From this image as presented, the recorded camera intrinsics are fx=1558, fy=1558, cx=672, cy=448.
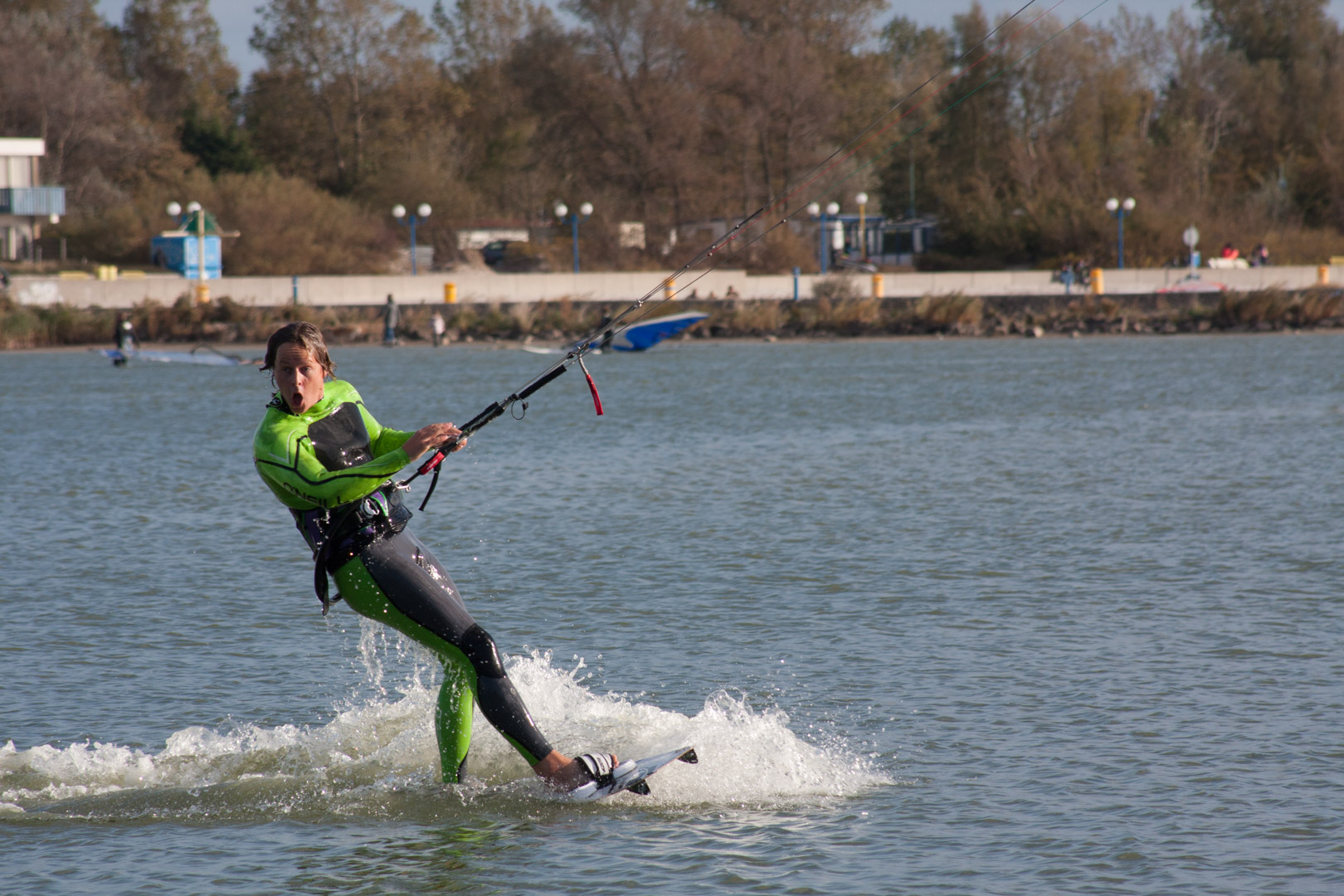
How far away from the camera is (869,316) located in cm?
5609

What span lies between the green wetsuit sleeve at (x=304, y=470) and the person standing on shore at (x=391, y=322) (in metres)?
46.9

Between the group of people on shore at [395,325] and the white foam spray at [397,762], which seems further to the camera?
the group of people on shore at [395,325]

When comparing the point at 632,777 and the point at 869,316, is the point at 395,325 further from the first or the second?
the point at 632,777

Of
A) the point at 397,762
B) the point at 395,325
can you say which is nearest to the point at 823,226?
the point at 395,325

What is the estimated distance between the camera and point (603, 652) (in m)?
9.65

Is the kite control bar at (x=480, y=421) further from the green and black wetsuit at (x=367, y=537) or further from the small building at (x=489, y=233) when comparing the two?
the small building at (x=489, y=233)

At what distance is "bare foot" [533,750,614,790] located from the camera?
6359 millimetres

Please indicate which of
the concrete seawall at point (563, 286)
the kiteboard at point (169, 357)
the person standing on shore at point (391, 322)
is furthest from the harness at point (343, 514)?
the concrete seawall at point (563, 286)

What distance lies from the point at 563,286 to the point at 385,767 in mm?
52053

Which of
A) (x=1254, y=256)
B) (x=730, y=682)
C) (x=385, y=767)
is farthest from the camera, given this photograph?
(x=1254, y=256)

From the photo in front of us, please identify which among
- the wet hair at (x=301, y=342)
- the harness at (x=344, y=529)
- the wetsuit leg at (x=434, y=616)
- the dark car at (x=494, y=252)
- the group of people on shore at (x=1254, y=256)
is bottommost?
the wetsuit leg at (x=434, y=616)

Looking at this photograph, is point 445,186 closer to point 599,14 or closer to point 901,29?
point 599,14

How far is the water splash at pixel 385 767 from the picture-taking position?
689 cm

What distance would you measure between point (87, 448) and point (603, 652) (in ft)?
51.9
